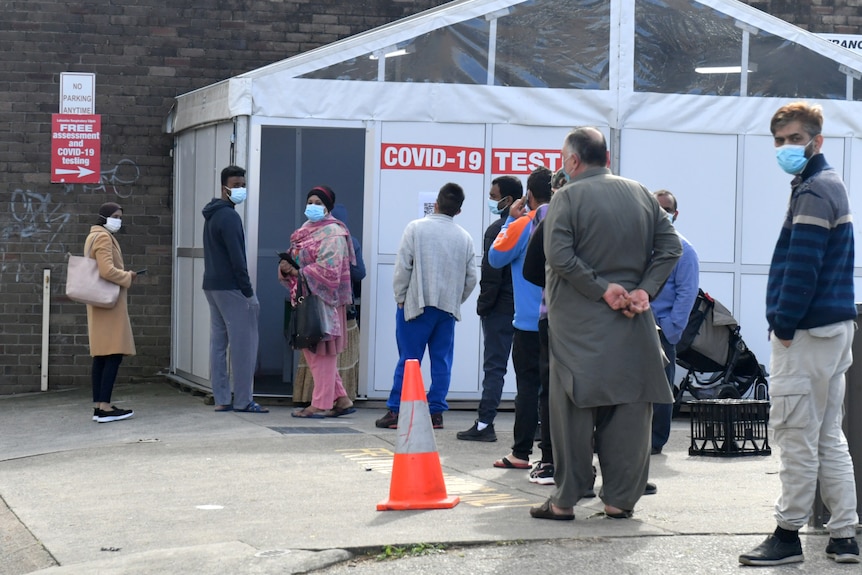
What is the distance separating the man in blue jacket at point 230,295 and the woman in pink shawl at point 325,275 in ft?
1.30

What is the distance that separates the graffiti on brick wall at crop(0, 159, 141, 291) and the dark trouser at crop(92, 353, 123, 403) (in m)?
2.83

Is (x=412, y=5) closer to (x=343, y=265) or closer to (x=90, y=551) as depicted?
(x=343, y=265)

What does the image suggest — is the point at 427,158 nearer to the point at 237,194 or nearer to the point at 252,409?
the point at 237,194

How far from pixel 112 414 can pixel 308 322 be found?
1843mm

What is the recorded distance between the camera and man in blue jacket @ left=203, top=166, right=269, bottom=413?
382 inches

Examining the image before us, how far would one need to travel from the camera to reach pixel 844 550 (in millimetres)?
4930

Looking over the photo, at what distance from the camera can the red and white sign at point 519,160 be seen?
1059cm

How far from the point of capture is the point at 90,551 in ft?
17.9

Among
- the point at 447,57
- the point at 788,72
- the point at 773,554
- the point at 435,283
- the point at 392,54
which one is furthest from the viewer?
the point at 788,72

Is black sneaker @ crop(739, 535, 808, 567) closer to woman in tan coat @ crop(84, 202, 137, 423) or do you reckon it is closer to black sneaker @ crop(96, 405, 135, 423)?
woman in tan coat @ crop(84, 202, 137, 423)

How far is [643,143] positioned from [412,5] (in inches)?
133

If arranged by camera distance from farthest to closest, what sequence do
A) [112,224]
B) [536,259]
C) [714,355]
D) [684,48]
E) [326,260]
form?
[684,48] → [714,355] → [112,224] → [326,260] → [536,259]

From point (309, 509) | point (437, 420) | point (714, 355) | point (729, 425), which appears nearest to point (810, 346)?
point (309, 509)

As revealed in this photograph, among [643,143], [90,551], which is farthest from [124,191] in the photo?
[90,551]
